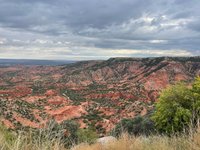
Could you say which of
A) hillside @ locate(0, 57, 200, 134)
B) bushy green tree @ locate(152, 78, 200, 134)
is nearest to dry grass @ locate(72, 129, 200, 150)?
bushy green tree @ locate(152, 78, 200, 134)

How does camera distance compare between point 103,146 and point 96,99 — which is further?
point 96,99

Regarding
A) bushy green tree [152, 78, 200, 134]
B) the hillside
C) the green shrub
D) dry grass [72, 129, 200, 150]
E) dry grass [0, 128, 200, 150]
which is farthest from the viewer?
the hillside

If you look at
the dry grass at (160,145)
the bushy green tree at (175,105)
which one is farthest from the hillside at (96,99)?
the dry grass at (160,145)

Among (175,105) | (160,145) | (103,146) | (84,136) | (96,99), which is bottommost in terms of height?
(96,99)

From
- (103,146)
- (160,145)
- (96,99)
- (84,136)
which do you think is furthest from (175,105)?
(96,99)

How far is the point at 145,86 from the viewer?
102 meters

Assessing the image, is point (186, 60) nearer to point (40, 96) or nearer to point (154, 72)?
point (154, 72)

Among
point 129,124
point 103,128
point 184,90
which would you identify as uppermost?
point 184,90

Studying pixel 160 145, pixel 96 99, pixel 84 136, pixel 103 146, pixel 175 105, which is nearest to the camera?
pixel 160 145

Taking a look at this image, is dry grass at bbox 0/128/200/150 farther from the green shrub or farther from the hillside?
the hillside

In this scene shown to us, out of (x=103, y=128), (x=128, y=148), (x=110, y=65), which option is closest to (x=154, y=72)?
(x=110, y=65)

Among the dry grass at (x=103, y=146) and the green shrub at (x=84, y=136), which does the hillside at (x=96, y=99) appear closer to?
the green shrub at (x=84, y=136)

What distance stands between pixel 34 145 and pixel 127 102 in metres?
73.5

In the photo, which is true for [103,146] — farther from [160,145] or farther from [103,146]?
[160,145]
